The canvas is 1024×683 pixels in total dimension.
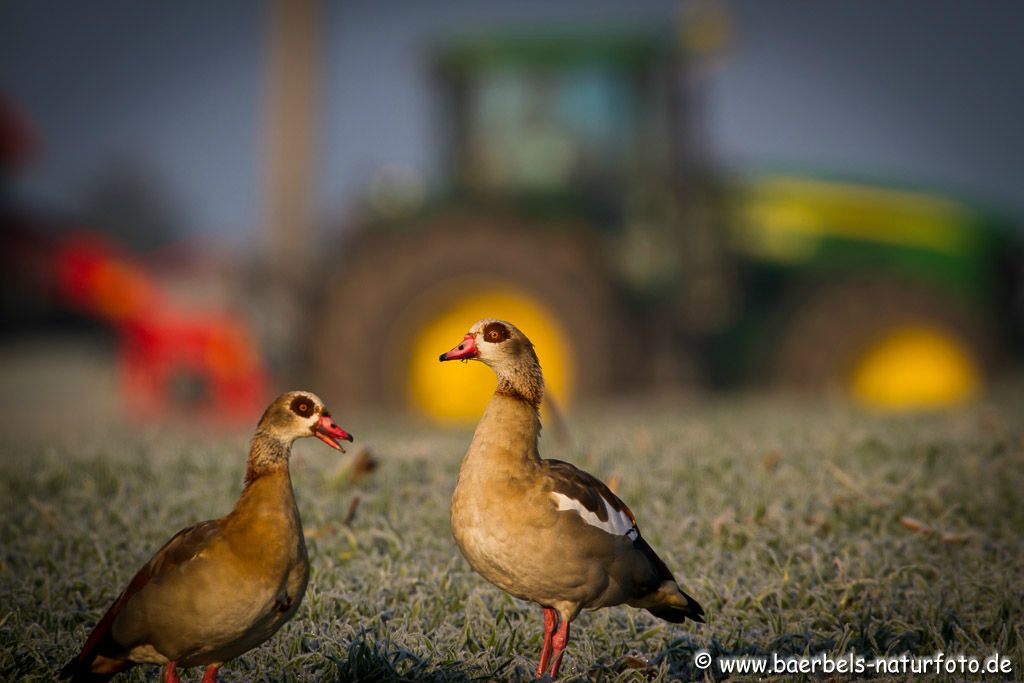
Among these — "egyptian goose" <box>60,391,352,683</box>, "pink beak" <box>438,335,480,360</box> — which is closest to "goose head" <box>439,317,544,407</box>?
"pink beak" <box>438,335,480,360</box>

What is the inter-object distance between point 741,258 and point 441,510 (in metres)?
6.14

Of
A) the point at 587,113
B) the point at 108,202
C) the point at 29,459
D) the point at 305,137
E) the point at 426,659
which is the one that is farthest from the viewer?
the point at 108,202

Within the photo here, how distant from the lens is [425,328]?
830 centimetres

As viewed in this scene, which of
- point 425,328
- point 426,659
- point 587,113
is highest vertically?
point 587,113

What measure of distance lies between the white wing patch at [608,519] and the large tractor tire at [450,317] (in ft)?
17.9

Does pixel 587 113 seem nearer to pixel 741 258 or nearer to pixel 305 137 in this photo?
pixel 741 258

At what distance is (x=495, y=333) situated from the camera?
2594mm

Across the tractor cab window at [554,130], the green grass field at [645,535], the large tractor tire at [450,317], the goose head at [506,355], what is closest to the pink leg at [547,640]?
the green grass field at [645,535]

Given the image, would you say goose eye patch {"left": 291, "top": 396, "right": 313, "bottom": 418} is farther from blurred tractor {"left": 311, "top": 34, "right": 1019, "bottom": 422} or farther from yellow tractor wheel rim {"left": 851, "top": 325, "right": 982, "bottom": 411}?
yellow tractor wheel rim {"left": 851, "top": 325, "right": 982, "bottom": 411}

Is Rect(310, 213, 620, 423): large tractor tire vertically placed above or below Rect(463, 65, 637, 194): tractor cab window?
below

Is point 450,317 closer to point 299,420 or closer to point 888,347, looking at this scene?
point 888,347

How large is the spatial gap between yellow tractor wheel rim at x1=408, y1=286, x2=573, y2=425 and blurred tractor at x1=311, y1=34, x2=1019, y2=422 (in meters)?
0.02

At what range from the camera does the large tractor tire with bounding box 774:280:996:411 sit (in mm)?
8867

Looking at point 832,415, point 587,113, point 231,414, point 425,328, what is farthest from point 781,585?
point 231,414
